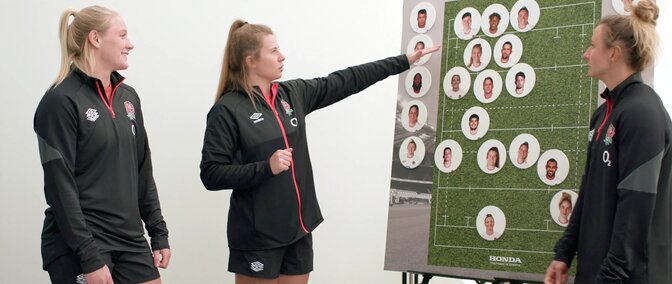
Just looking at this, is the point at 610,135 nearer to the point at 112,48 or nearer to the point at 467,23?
the point at 467,23

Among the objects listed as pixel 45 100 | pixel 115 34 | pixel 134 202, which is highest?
pixel 115 34

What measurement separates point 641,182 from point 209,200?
223 centimetres

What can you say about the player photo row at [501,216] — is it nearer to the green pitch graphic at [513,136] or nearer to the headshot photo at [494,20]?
the green pitch graphic at [513,136]

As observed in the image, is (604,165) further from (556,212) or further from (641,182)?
(556,212)

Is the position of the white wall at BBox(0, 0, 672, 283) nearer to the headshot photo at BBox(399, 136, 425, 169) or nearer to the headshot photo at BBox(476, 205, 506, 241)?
the headshot photo at BBox(399, 136, 425, 169)

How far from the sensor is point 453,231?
2.78 meters

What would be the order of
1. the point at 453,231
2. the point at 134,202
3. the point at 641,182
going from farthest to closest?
1. the point at 453,231
2. the point at 134,202
3. the point at 641,182

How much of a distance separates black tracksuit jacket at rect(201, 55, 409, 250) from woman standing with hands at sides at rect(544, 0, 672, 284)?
887 millimetres

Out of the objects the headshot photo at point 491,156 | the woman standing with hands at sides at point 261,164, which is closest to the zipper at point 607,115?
the headshot photo at point 491,156

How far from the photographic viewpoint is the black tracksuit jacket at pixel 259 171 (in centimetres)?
252

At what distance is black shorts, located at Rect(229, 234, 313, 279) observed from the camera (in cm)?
250

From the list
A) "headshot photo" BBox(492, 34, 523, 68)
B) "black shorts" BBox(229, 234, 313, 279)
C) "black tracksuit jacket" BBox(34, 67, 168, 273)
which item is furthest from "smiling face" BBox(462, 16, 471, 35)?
"black tracksuit jacket" BBox(34, 67, 168, 273)

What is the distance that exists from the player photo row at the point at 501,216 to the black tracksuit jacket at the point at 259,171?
616mm

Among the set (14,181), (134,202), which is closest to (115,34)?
(134,202)
